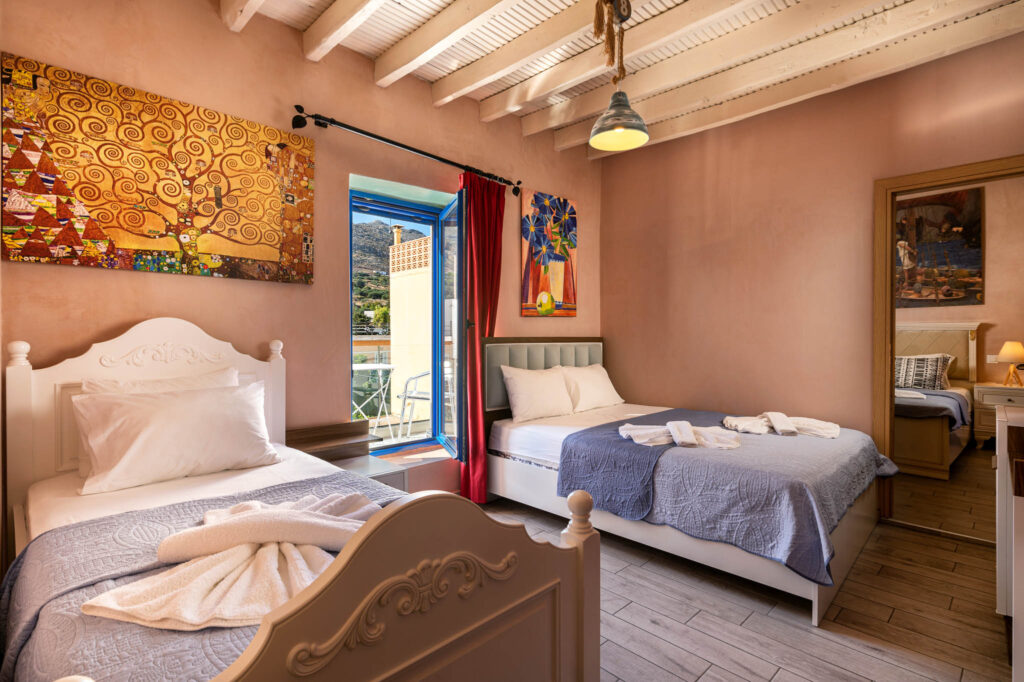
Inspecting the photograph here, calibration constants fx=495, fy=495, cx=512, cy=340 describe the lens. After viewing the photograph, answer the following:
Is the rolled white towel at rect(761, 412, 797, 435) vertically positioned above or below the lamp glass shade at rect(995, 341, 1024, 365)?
below

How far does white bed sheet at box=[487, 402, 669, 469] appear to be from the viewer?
9.98 ft

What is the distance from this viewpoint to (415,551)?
0.88 metres

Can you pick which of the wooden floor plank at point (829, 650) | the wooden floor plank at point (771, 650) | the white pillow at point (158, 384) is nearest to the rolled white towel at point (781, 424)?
the wooden floor plank at point (829, 650)

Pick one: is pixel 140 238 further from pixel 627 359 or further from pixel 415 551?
pixel 627 359

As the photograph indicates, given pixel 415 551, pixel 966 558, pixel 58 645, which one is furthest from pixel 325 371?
pixel 966 558

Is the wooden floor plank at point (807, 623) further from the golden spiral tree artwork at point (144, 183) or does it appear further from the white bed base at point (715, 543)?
the golden spiral tree artwork at point (144, 183)

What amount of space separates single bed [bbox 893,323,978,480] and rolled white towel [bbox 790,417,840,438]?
1.24 metres

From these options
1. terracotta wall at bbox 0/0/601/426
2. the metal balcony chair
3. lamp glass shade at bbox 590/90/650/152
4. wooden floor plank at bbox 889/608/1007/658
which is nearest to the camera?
wooden floor plank at bbox 889/608/1007/658

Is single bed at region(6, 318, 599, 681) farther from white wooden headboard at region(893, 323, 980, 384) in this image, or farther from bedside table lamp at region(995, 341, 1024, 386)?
white wooden headboard at region(893, 323, 980, 384)

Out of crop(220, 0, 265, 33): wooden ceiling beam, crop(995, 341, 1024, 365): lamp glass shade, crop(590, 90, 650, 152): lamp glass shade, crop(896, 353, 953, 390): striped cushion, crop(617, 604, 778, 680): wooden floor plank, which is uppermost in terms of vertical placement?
crop(220, 0, 265, 33): wooden ceiling beam

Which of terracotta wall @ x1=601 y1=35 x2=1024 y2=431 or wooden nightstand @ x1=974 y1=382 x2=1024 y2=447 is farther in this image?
wooden nightstand @ x1=974 y1=382 x2=1024 y2=447

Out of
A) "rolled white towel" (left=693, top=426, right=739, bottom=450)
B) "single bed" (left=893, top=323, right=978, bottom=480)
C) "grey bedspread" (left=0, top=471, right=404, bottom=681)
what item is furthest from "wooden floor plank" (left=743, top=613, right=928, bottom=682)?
"single bed" (left=893, top=323, right=978, bottom=480)

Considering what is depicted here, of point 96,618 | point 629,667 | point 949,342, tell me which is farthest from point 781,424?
point 96,618

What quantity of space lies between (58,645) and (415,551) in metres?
0.69
